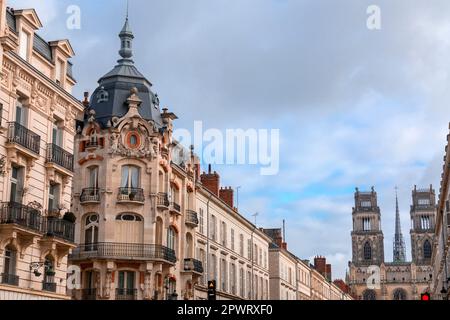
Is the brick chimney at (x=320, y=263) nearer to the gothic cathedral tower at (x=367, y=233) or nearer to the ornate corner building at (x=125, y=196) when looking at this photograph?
the gothic cathedral tower at (x=367, y=233)

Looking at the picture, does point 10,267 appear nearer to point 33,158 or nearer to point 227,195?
point 33,158

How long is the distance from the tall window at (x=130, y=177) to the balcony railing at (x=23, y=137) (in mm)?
15619

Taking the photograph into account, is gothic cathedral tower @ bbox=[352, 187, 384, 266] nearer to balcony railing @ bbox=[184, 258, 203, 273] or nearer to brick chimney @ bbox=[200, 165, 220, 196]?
brick chimney @ bbox=[200, 165, 220, 196]

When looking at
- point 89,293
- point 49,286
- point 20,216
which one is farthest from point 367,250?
point 20,216

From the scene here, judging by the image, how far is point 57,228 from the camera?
94.5ft

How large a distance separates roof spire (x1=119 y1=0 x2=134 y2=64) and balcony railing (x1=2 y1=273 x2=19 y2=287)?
24.2 m

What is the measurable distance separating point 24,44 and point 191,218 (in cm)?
2291

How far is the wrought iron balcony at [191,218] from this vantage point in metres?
48.4

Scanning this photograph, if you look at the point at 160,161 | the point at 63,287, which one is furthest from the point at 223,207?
the point at 63,287

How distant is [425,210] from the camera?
189750 millimetres

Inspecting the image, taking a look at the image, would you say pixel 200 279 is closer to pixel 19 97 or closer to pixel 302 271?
pixel 19 97

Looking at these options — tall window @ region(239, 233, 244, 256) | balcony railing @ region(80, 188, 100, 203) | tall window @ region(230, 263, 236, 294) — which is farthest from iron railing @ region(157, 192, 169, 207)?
tall window @ region(239, 233, 244, 256)

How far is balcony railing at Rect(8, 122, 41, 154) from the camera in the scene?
2642 cm

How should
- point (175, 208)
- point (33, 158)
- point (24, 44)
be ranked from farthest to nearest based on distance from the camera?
point (175, 208), point (24, 44), point (33, 158)
